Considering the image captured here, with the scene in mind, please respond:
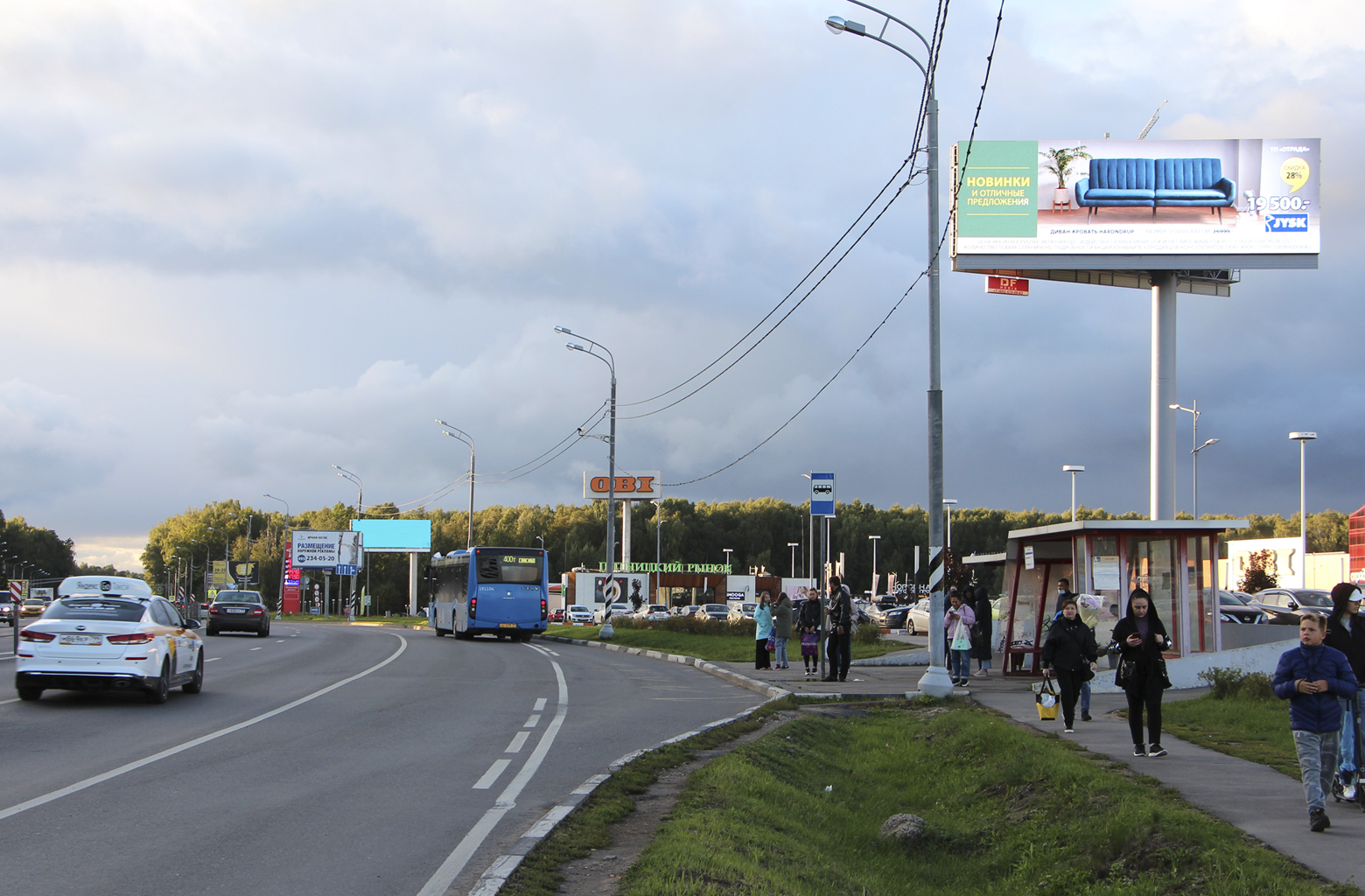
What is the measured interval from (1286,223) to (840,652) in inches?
1061

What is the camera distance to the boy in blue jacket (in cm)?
798

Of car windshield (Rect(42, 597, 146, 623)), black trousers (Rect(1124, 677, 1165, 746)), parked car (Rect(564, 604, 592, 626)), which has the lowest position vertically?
parked car (Rect(564, 604, 592, 626))

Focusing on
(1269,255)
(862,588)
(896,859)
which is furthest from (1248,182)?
(862,588)

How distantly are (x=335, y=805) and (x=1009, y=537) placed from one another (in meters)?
17.2

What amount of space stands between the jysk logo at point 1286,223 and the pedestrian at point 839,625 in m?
26.3

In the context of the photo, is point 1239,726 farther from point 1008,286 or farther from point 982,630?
point 1008,286

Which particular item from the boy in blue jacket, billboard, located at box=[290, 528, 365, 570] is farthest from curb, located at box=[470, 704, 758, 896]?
billboard, located at box=[290, 528, 365, 570]

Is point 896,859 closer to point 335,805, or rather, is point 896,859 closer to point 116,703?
point 335,805

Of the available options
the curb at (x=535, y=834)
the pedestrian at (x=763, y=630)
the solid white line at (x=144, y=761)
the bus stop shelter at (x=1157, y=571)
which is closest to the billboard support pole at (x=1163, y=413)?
the bus stop shelter at (x=1157, y=571)

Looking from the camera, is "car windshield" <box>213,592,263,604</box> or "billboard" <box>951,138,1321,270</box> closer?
"billboard" <box>951,138,1321,270</box>

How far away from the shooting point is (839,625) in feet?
68.3

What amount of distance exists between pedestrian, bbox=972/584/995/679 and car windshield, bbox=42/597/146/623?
1485 centimetres

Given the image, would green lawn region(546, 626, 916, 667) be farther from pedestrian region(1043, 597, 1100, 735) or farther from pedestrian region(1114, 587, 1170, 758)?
pedestrian region(1114, 587, 1170, 758)

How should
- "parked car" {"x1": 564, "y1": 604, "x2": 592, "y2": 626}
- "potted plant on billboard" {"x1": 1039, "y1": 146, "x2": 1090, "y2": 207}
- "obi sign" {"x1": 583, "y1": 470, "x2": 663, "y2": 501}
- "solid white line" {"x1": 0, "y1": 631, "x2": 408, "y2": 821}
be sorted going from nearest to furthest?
"solid white line" {"x1": 0, "y1": 631, "x2": 408, "y2": 821} → "potted plant on billboard" {"x1": 1039, "y1": 146, "x2": 1090, "y2": 207} → "parked car" {"x1": 564, "y1": 604, "x2": 592, "y2": 626} → "obi sign" {"x1": 583, "y1": 470, "x2": 663, "y2": 501}
